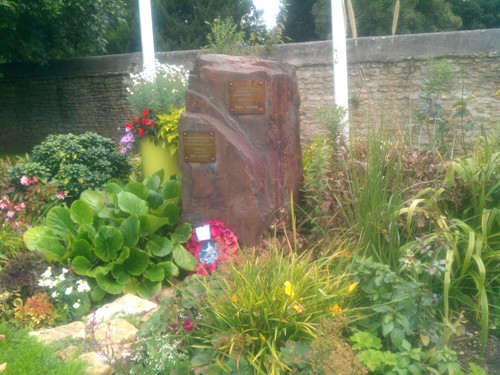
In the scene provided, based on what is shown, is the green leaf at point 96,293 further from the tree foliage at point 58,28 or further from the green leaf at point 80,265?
the tree foliage at point 58,28

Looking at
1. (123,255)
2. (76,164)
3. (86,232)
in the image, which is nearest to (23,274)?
(86,232)

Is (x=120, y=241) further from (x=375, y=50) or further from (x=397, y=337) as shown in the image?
(x=375, y=50)

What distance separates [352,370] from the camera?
11.2 ft

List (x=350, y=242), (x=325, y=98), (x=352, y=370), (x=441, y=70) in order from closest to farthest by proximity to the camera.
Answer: (x=352, y=370) → (x=350, y=242) → (x=441, y=70) → (x=325, y=98)

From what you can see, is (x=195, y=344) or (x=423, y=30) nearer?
(x=195, y=344)

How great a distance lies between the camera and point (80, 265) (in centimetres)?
496

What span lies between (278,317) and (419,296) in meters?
0.84

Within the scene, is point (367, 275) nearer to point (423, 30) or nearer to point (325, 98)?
point (325, 98)

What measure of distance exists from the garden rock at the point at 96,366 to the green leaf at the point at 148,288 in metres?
0.98

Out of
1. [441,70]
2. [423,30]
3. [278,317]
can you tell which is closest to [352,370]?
[278,317]

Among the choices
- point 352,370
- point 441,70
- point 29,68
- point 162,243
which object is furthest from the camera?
point 29,68

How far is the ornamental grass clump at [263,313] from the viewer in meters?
3.72

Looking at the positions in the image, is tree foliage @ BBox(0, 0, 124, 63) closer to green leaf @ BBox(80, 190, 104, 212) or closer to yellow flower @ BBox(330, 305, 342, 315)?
green leaf @ BBox(80, 190, 104, 212)

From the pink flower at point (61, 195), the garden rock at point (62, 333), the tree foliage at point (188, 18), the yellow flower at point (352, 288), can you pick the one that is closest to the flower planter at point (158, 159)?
the pink flower at point (61, 195)
